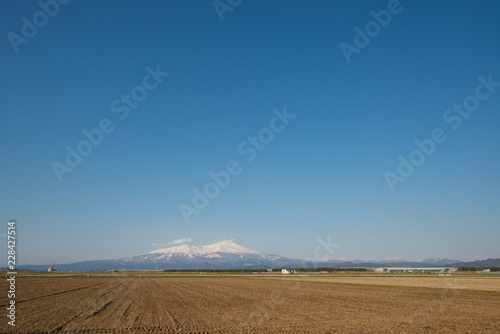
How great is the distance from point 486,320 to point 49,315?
24.0 m

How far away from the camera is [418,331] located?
15.2 metres

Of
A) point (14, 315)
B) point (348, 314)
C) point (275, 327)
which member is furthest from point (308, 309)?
point (14, 315)

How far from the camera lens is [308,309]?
868 inches

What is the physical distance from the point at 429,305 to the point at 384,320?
9.14 metres

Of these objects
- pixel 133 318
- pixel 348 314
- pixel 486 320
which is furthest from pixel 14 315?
pixel 486 320

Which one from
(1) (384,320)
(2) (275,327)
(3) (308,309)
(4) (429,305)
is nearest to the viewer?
(2) (275,327)

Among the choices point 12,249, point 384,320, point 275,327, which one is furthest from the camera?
point 12,249

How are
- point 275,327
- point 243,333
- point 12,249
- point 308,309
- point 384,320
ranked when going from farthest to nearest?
point 308,309
point 12,249
point 384,320
point 275,327
point 243,333

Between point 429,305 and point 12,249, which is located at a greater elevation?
point 12,249

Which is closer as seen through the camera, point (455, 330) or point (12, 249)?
point (455, 330)

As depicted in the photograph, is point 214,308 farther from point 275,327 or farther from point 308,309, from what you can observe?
point 275,327

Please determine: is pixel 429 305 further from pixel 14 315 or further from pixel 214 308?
pixel 14 315

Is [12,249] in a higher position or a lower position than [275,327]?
higher

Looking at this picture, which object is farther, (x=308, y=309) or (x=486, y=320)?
(x=308, y=309)
